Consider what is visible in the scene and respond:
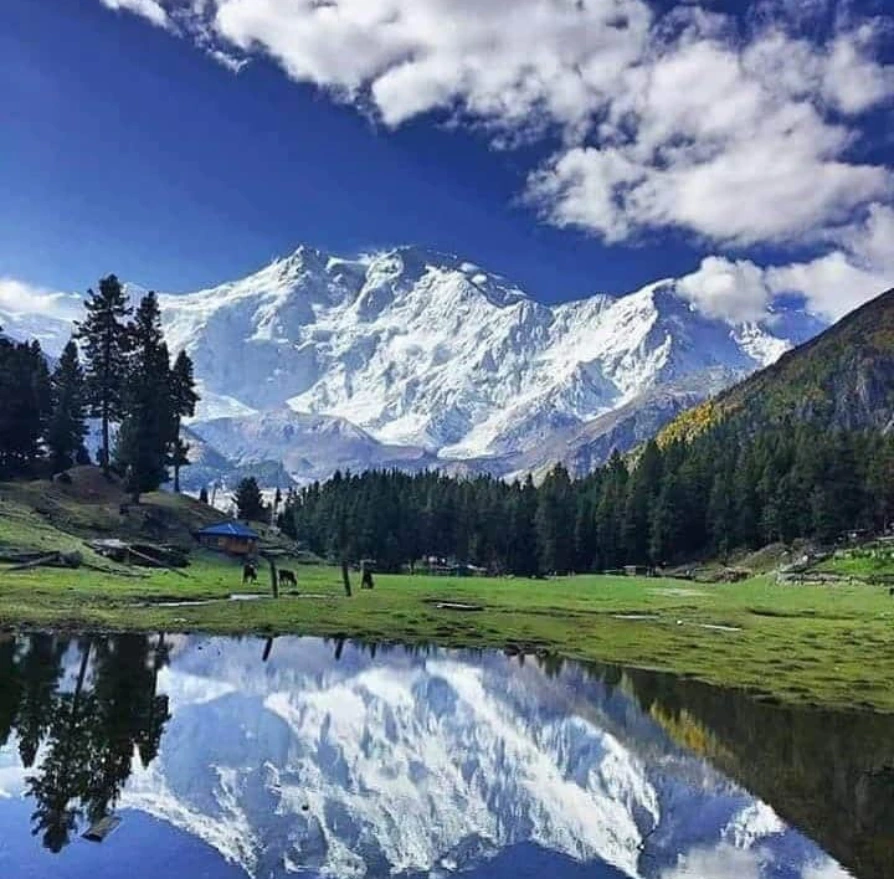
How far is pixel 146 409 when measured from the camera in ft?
359

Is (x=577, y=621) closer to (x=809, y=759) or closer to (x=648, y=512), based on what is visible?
(x=809, y=759)

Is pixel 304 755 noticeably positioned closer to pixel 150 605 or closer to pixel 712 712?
pixel 712 712

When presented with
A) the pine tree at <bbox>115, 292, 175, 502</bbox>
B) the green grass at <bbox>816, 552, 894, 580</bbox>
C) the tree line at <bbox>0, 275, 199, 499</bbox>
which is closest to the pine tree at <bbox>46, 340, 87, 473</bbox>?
the tree line at <bbox>0, 275, 199, 499</bbox>

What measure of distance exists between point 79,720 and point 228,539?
262 ft

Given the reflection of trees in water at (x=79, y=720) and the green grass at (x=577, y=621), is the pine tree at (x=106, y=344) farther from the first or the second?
the reflection of trees in water at (x=79, y=720)

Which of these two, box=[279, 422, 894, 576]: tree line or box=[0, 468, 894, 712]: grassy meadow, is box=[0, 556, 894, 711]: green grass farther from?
box=[279, 422, 894, 576]: tree line

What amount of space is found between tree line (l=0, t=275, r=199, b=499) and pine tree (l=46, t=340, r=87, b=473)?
0.40 ft

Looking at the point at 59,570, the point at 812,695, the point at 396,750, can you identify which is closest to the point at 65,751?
the point at 396,750

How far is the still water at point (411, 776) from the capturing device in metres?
17.8

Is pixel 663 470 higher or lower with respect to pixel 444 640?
higher

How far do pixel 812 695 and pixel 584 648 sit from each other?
1404cm

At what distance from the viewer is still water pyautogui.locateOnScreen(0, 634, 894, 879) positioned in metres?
17.8

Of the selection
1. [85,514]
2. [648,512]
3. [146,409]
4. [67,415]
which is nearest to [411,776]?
[85,514]

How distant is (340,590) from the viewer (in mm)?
76188
